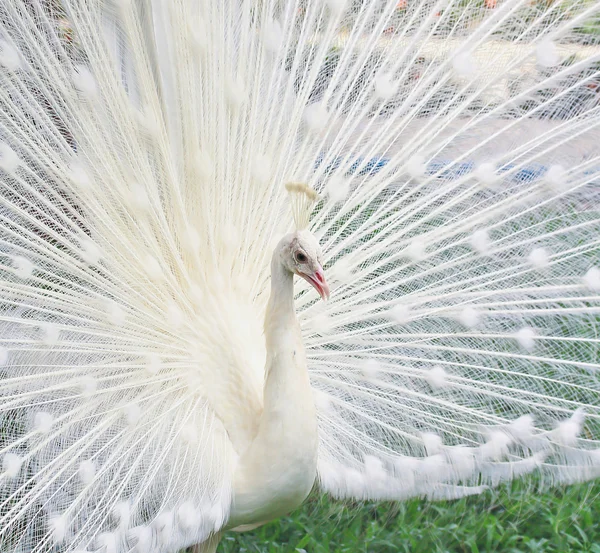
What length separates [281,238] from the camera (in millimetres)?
2279

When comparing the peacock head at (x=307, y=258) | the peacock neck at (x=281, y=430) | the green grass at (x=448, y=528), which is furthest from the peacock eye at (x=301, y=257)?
the green grass at (x=448, y=528)

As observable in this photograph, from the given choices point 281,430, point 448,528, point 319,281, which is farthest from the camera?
point 448,528

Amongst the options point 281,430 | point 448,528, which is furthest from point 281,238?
point 448,528

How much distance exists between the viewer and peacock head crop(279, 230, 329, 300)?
79.7 inches

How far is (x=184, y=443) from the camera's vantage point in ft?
7.52

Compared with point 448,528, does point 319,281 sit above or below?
above

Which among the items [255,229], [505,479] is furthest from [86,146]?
[505,479]

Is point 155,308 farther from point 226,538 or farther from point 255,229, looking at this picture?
point 226,538

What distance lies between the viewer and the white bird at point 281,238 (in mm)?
2305

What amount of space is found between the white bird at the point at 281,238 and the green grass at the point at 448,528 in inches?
17.0

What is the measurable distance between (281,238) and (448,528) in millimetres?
1235

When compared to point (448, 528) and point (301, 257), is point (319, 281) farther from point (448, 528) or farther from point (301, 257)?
point (448, 528)

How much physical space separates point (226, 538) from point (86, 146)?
1376 mm

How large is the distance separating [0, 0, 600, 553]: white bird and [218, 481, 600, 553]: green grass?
43 cm
